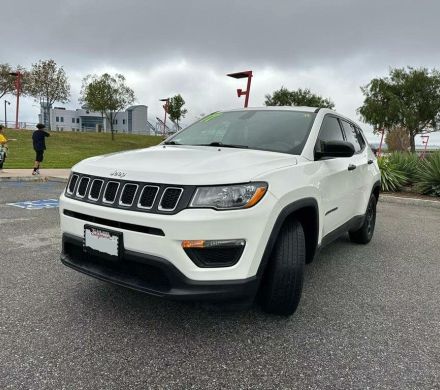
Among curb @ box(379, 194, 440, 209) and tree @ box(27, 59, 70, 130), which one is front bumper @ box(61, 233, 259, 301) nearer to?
curb @ box(379, 194, 440, 209)

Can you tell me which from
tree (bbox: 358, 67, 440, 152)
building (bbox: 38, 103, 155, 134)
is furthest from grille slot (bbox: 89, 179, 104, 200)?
building (bbox: 38, 103, 155, 134)

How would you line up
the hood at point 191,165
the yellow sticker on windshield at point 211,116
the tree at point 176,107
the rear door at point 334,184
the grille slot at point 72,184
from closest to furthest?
the hood at point 191,165 < the grille slot at point 72,184 < the rear door at point 334,184 < the yellow sticker on windshield at point 211,116 < the tree at point 176,107

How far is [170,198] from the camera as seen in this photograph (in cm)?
245

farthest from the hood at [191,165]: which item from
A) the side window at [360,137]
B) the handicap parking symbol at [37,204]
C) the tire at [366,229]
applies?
the handicap parking symbol at [37,204]

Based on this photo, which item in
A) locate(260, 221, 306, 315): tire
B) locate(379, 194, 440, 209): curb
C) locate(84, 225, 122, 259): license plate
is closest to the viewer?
locate(84, 225, 122, 259): license plate

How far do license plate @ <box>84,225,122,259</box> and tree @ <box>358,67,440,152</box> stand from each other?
31.7 meters

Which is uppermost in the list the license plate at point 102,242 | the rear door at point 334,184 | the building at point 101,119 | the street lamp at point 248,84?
the building at point 101,119

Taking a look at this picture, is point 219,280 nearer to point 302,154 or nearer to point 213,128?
point 302,154

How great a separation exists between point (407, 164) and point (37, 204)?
10.4 metres

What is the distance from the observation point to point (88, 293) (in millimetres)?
3447

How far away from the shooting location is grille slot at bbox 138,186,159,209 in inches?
97.7

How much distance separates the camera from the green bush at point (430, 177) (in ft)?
35.1

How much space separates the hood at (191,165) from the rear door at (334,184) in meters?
0.52

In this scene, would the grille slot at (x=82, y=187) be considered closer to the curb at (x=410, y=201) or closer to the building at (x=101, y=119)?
the curb at (x=410, y=201)
